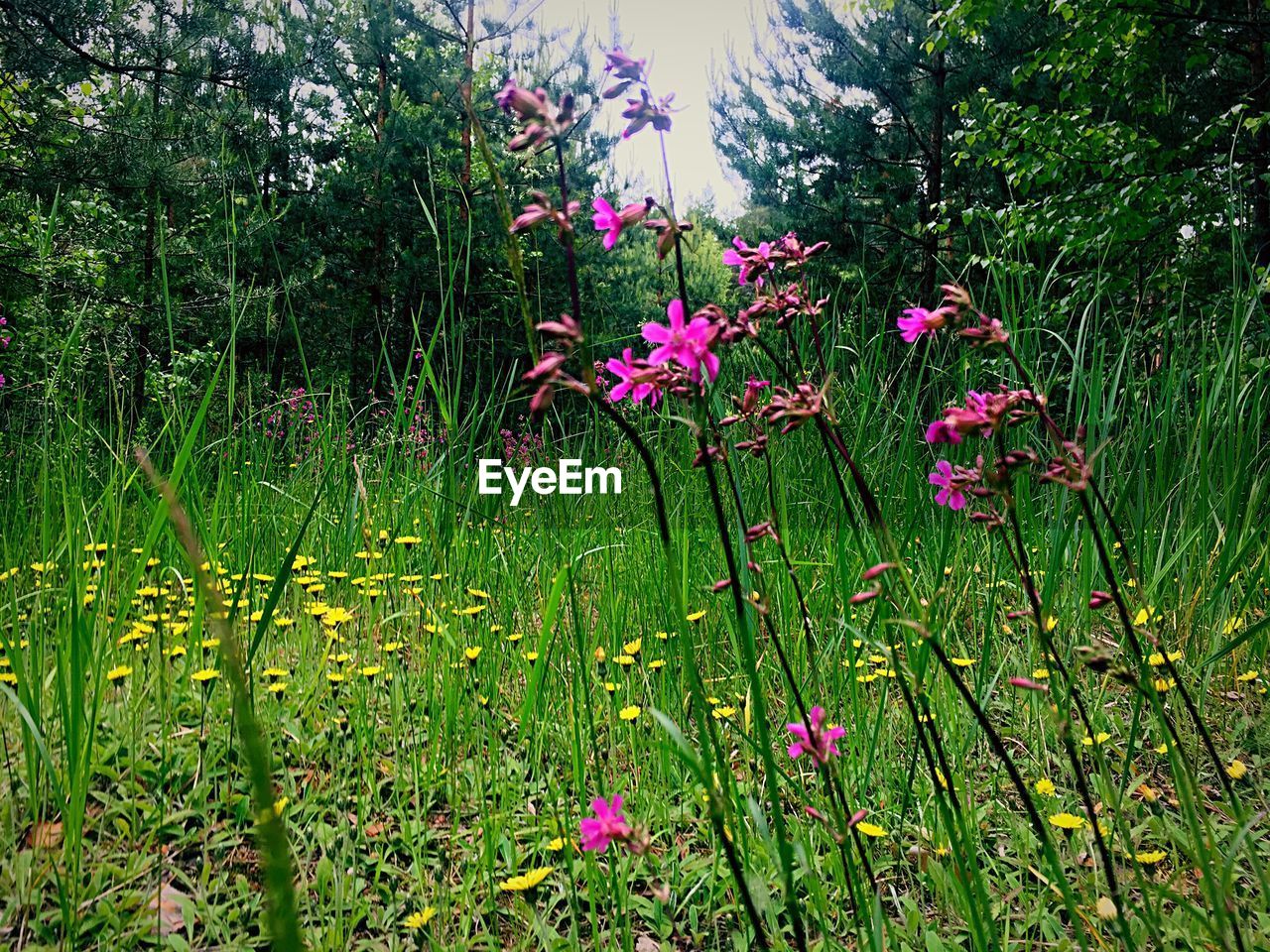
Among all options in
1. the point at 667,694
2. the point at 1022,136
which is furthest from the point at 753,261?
the point at 1022,136

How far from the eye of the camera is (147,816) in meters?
1.33

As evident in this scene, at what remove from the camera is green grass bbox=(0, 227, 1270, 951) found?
1094 mm

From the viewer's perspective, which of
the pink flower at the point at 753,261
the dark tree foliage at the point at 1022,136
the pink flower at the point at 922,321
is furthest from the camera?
the dark tree foliage at the point at 1022,136

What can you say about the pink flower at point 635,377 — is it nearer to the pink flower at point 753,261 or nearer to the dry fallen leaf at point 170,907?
the pink flower at point 753,261

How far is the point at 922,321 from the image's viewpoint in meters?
0.82

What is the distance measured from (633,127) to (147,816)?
141cm

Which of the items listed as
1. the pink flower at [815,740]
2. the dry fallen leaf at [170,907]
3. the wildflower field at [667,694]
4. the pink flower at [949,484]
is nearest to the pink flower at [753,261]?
the wildflower field at [667,694]

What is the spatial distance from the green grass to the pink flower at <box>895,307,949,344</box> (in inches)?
11.6

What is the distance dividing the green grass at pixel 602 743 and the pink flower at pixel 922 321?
294 millimetres

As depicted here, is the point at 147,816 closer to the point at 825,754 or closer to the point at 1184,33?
the point at 825,754

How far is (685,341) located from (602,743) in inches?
46.9

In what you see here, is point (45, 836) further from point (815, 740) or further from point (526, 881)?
point (815, 740)

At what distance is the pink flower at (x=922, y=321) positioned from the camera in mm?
769

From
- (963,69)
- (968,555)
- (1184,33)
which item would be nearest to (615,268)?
(963,69)
